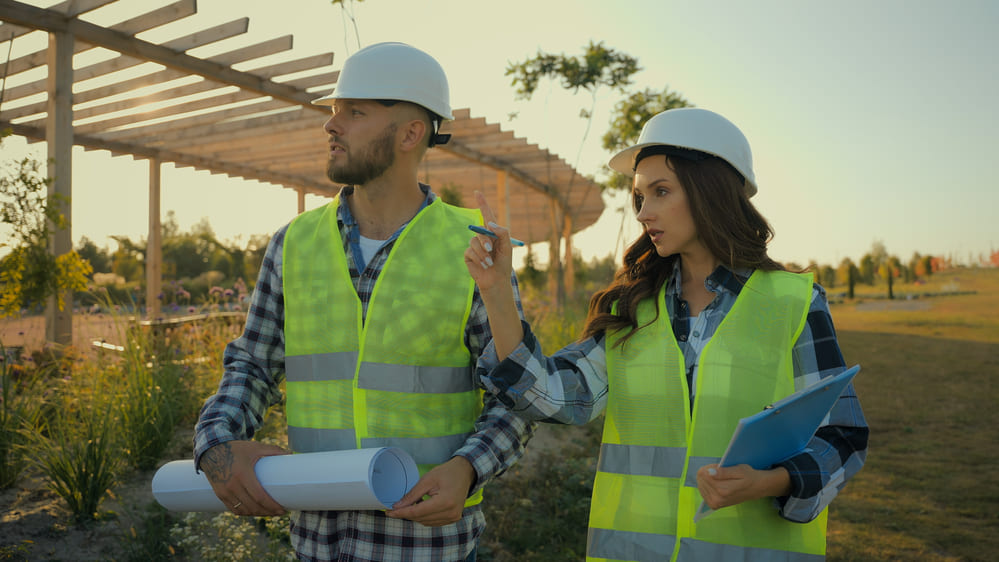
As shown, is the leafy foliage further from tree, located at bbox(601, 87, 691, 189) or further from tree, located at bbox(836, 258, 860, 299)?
tree, located at bbox(836, 258, 860, 299)

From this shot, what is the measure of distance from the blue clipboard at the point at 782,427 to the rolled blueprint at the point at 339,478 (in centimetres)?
70

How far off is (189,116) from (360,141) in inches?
380

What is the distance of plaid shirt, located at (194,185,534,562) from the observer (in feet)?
6.25

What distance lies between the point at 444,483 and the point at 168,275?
1934cm

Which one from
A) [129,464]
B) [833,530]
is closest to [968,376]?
[833,530]

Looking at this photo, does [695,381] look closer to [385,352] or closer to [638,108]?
[385,352]

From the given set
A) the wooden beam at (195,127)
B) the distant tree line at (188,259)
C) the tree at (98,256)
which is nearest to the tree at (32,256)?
the wooden beam at (195,127)

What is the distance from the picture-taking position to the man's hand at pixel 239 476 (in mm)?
1778

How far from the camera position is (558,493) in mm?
4746

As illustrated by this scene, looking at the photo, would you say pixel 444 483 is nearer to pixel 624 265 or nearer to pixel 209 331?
pixel 624 265

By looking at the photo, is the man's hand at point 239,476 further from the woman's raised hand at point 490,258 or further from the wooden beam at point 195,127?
the wooden beam at point 195,127

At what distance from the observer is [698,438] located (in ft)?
5.82

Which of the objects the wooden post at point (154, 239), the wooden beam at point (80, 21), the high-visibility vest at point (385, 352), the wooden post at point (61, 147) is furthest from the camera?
the wooden post at point (154, 239)

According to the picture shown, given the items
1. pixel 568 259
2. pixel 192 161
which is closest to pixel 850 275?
pixel 568 259
